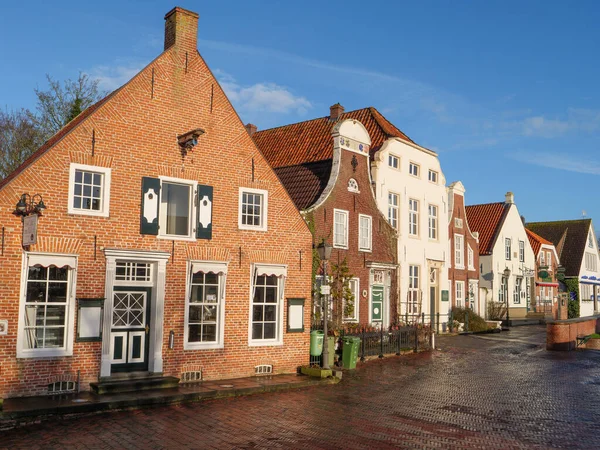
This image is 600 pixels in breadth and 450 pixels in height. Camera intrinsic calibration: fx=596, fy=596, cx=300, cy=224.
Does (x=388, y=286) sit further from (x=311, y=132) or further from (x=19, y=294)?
(x=19, y=294)

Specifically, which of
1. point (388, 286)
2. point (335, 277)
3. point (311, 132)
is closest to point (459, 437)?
point (335, 277)

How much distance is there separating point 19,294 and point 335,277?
38.2ft

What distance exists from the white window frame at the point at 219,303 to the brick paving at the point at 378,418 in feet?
6.59

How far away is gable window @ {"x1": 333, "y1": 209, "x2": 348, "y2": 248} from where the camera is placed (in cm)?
2234

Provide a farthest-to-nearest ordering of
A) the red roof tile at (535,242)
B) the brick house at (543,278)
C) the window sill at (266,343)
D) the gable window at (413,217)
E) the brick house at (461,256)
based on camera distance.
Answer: the red roof tile at (535,242) < the brick house at (543,278) < the brick house at (461,256) < the gable window at (413,217) < the window sill at (266,343)

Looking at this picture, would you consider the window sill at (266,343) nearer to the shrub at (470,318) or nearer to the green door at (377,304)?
the green door at (377,304)

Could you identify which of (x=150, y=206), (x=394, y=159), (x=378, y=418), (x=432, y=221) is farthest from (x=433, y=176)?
(x=378, y=418)

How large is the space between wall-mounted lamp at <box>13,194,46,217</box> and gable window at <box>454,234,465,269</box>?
25936mm

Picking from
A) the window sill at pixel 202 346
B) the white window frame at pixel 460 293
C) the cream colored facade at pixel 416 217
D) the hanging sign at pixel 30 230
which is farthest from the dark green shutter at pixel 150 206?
the white window frame at pixel 460 293

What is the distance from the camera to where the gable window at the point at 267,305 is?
16047mm

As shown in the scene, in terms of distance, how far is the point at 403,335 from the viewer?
22.4 meters

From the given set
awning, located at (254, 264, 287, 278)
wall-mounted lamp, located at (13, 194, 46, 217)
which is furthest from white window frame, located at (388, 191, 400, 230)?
wall-mounted lamp, located at (13, 194, 46, 217)

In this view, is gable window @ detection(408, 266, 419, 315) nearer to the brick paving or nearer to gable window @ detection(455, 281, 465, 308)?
gable window @ detection(455, 281, 465, 308)

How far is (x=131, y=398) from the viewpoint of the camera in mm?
12172
